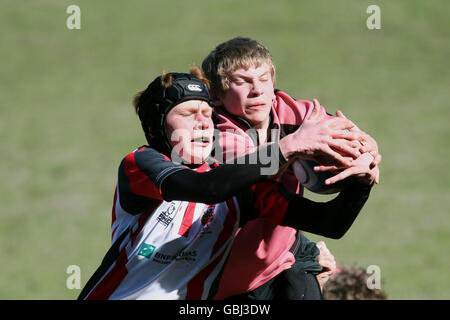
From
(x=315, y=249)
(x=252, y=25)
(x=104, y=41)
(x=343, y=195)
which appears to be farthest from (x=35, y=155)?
(x=343, y=195)

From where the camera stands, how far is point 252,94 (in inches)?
188

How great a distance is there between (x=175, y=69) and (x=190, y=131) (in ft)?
53.5

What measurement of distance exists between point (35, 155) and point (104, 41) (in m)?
6.64

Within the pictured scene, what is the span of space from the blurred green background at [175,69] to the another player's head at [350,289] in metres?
4.85

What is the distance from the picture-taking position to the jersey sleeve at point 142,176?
4004 mm

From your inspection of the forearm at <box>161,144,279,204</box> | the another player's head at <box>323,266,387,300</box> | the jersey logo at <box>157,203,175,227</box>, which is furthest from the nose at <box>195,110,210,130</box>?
the another player's head at <box>323,266,387,300</box>

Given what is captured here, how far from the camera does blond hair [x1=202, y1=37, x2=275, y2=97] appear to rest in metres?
4.86

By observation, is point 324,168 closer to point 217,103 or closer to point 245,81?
point 245,81

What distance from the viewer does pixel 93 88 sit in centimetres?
2119

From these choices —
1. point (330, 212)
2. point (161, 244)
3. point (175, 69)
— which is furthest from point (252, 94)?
point (175, 69)

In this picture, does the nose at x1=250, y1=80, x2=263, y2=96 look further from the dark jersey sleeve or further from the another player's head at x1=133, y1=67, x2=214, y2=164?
the dark jersey sleeve

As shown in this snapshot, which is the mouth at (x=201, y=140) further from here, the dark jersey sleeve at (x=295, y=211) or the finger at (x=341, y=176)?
the finger at (x=341, y=176)
